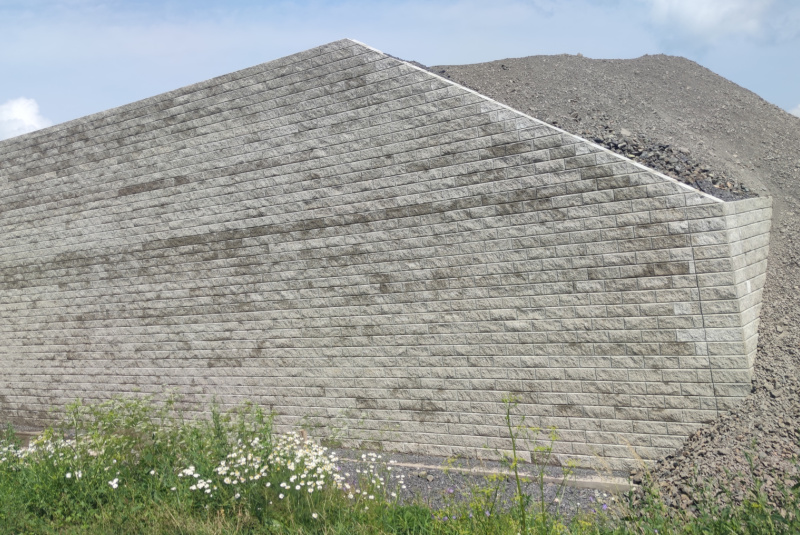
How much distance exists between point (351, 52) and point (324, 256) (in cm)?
209

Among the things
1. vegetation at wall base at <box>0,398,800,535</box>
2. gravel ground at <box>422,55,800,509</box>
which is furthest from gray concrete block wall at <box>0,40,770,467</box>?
vegetation at wall base at <box>0,398,800,535</box>

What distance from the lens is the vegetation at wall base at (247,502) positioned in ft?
10.4

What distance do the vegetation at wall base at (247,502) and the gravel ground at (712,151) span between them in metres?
0.49

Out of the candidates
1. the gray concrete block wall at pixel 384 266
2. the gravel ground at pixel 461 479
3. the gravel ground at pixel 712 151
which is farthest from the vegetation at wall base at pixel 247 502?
the gray concrete block wall at pixel 384 266

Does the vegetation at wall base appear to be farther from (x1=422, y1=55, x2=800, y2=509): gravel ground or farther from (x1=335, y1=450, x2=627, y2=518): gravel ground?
(x1=422, y1=55, x2=800, y2=509): gravel ground

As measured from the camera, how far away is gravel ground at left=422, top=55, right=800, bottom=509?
445cm

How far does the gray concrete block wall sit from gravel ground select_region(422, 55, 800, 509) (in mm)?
295

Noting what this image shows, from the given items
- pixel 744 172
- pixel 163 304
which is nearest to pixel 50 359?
pixel 163 304

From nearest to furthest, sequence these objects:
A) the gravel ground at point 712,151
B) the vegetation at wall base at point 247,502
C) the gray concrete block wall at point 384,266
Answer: the vegetation at wall base at point 247,502, the gravel ground at point 712,151, the gray concrete block wall at point 384,266

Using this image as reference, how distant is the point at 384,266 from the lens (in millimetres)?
6066

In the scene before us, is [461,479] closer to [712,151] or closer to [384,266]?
[384,266]

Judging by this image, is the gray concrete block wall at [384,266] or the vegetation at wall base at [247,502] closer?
the vegetation at wall base at [247,502]

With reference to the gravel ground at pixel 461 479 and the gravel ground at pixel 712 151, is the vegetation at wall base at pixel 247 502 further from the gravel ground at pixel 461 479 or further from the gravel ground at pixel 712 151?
the gravel ground at pixel 712 151

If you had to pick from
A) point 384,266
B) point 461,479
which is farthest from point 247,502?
point 384,266
